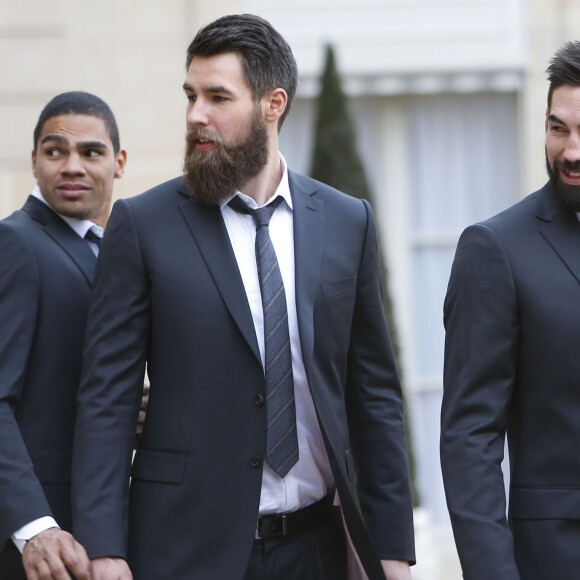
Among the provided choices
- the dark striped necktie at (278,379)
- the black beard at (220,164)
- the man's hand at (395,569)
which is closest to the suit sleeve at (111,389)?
the black beard at (220,164)

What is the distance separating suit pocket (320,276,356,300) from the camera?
3.88 meters

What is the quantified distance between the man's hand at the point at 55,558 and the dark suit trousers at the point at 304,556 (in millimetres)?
453

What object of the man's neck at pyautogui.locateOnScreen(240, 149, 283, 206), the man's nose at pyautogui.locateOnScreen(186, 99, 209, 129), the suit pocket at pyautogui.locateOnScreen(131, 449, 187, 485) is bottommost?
the suit pocket at pyautogui.locateOnScreen(131, 449, 187, 485)

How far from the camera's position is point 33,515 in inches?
146

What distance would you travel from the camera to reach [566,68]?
11.8 ft

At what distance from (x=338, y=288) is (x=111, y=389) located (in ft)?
2.19

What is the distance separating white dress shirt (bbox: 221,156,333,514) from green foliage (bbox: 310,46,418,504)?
505cm

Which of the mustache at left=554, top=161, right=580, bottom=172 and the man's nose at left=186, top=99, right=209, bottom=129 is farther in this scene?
the man's nose at left=186, top=99, right=209, bottom=129

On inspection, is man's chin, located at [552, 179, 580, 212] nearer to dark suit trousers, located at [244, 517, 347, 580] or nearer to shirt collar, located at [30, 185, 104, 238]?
dark suit trousers, located at [244, 517, 347, 580]

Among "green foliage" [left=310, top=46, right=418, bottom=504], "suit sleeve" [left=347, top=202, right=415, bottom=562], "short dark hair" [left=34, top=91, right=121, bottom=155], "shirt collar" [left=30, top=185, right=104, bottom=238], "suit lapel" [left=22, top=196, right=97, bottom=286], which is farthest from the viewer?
"green foliage" [left=310, top=46, right=418, bottom=504]

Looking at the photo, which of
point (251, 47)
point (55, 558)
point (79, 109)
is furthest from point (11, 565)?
point (251, 47)

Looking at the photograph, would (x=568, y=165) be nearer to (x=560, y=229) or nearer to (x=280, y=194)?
(x=560, y=229)

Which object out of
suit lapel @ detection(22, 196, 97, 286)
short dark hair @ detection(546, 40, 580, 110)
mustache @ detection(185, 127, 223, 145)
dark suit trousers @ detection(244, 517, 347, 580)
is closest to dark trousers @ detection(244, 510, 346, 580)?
dark suit trousers @ detection(244, 517, 347, 580)

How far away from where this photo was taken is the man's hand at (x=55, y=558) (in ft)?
11.7
